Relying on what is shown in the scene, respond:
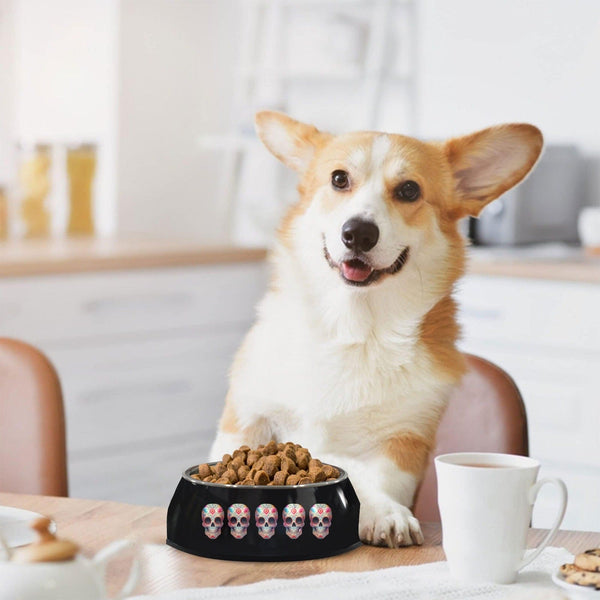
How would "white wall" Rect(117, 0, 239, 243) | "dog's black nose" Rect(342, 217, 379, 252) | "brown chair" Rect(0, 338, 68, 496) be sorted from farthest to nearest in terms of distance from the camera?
"white wall" Rect(117, 0, 239, 243)
"brown chair" Rect(0, 338, 68, 496)
"dog's black nose" Rect(342, 217, 379, 252)

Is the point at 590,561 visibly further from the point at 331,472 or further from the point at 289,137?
the point at 289,137

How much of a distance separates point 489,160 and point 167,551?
48 centimetres

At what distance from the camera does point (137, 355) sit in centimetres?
270

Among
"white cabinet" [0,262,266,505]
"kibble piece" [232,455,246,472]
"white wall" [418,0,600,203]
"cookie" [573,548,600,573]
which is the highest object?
"white wall" [418,0,600,203]

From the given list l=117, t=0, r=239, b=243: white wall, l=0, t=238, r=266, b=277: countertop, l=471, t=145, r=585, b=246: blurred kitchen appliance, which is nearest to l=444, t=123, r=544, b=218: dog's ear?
l=0, t=238, r=266, b=277: countertop

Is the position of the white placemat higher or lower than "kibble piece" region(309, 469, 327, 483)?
lower

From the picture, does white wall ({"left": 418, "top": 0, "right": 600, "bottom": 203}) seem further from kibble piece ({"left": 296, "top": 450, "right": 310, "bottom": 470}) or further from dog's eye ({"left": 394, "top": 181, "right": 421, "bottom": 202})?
kibble piece ({"left": 296, "top": 450, "right": 310, "bottom": 470})

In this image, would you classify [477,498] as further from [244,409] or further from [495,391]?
[495,391]

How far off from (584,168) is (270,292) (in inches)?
79.3

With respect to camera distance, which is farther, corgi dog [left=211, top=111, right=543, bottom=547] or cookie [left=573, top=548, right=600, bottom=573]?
corgi dog [left=211, top=111, right=543, bottom=547]

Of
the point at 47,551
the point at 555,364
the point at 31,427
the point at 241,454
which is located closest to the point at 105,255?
the point at 555,364

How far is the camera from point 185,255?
9.08 feet

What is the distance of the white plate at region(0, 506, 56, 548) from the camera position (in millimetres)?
889

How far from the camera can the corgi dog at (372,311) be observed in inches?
39.6
